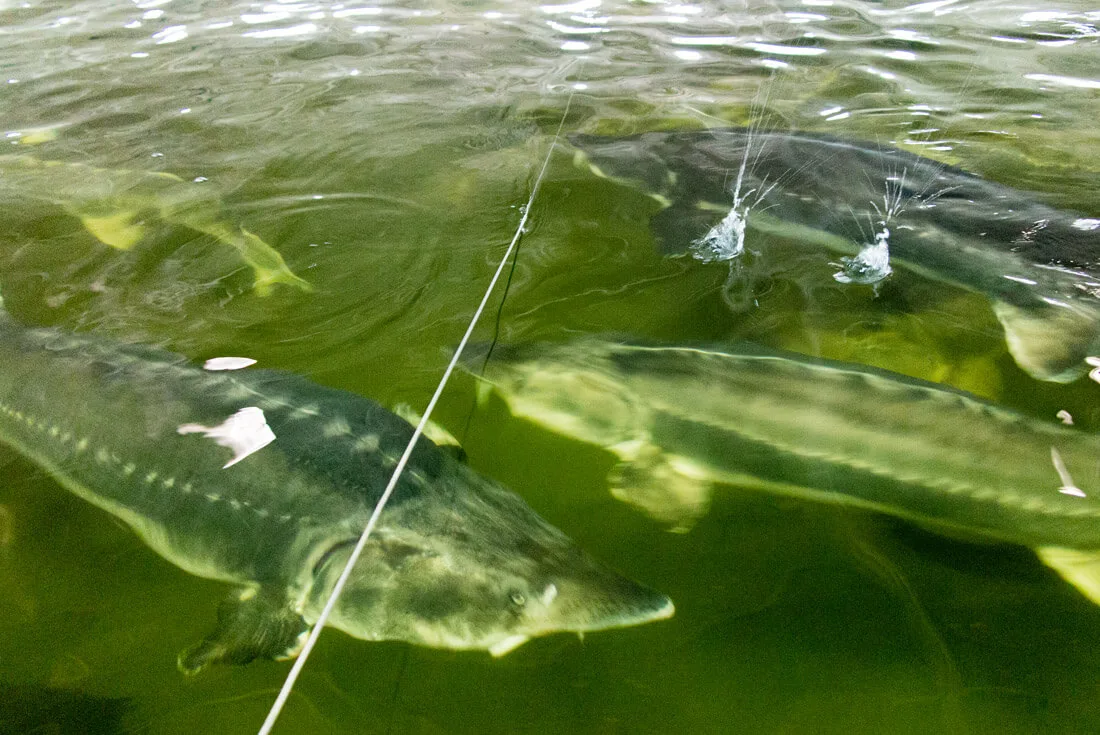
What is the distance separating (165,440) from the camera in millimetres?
1815

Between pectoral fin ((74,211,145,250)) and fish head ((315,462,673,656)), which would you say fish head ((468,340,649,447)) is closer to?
fish head ((315,462,673,656))

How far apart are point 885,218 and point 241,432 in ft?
8.16

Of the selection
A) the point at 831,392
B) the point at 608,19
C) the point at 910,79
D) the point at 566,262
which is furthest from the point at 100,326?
the point at 608,19

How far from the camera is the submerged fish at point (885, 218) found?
2.41 metres

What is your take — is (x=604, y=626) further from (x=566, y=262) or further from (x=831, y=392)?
(x=566, y=262)

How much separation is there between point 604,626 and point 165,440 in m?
1.13

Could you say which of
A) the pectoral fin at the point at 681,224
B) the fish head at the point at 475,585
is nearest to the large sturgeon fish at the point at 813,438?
the fish head at the point at 475,585

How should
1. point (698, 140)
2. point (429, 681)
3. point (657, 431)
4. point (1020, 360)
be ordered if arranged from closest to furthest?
point (429, 681)
point (657, 431)
point (1020, 360)
point (698, 140)

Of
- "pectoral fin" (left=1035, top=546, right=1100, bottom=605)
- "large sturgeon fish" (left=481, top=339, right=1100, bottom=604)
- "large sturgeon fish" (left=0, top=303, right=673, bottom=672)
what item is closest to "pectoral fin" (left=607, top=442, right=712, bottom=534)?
"large sturgeon fish" (left=481, top=339, right=1100, bottom=604)

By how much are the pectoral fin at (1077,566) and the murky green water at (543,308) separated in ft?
0.10

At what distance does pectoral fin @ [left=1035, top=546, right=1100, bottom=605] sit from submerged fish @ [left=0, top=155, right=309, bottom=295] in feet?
7.19

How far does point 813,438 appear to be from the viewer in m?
1.86

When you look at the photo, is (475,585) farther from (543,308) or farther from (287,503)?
(543,308)

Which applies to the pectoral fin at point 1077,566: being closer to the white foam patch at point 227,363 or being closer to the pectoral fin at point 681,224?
the pectoral fin at point 681,224
